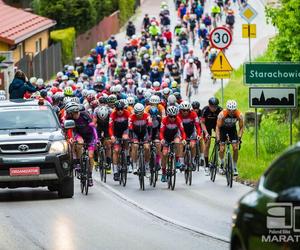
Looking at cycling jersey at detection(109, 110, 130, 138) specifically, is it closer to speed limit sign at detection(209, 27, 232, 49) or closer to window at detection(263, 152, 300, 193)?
speed limit sign at detection(209, 27, 232, 49)

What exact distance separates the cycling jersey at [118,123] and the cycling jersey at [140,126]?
1.88 feet

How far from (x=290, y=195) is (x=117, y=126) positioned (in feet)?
51.3

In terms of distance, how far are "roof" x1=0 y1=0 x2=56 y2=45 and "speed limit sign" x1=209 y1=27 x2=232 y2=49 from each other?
23.6 m

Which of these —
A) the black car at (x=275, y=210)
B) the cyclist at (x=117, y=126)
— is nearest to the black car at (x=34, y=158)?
the cyclist at (x=117, y=126)

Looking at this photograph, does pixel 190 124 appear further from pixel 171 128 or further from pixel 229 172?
pixel 229 172

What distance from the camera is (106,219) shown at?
1931 centimetres

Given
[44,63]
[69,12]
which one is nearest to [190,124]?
[44,63]

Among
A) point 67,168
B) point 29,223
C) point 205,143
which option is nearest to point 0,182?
point 67,168

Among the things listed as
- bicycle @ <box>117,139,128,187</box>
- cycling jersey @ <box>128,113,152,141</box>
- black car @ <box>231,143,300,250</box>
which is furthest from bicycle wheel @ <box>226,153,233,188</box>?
black car @ <box>231,143,300,250</box>

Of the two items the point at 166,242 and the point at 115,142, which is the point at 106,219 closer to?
the point at 166,242

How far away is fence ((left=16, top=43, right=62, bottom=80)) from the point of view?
55847 millimetres

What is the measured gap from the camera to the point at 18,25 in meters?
57.2

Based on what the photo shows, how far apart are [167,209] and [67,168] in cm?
210

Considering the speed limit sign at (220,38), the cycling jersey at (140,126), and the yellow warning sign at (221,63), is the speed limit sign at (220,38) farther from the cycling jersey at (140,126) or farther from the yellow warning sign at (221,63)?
the cycling jersey at (140,126)
